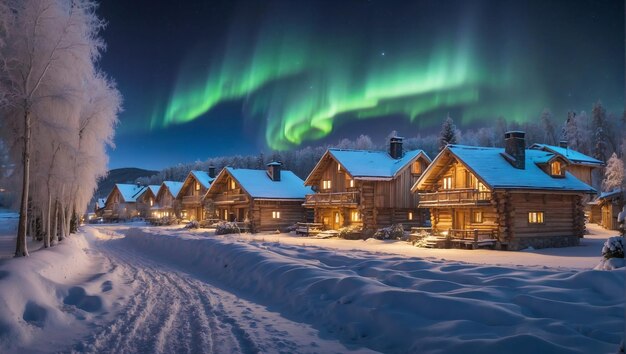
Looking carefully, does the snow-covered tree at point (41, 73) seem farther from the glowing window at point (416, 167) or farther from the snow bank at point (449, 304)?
the glowing window at point (416, 167)

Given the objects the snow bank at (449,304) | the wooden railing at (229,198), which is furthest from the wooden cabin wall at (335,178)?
the snow bank at (449,304)

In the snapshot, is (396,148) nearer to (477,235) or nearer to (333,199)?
(333,199)

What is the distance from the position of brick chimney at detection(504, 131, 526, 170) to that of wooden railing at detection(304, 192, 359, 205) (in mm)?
13938

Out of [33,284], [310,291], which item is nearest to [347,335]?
[310,291]

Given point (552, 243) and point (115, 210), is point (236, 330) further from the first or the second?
point (115, 210)

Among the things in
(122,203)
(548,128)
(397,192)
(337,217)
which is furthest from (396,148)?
(548,128)

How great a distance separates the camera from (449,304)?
888 cm

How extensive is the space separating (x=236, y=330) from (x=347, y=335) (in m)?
2.19

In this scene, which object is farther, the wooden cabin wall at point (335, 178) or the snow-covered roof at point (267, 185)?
the snow-covered roof at point (267, 185)

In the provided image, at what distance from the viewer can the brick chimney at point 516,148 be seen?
107ft

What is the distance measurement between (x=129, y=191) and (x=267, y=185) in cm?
6201

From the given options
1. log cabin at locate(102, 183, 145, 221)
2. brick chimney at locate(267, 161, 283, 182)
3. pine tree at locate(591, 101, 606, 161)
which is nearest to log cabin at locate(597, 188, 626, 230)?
pine tree at locate(591, 101, 606, 161)

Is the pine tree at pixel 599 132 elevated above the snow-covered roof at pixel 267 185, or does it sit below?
above

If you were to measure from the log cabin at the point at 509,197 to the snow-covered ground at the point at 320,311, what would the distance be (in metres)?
17.3
